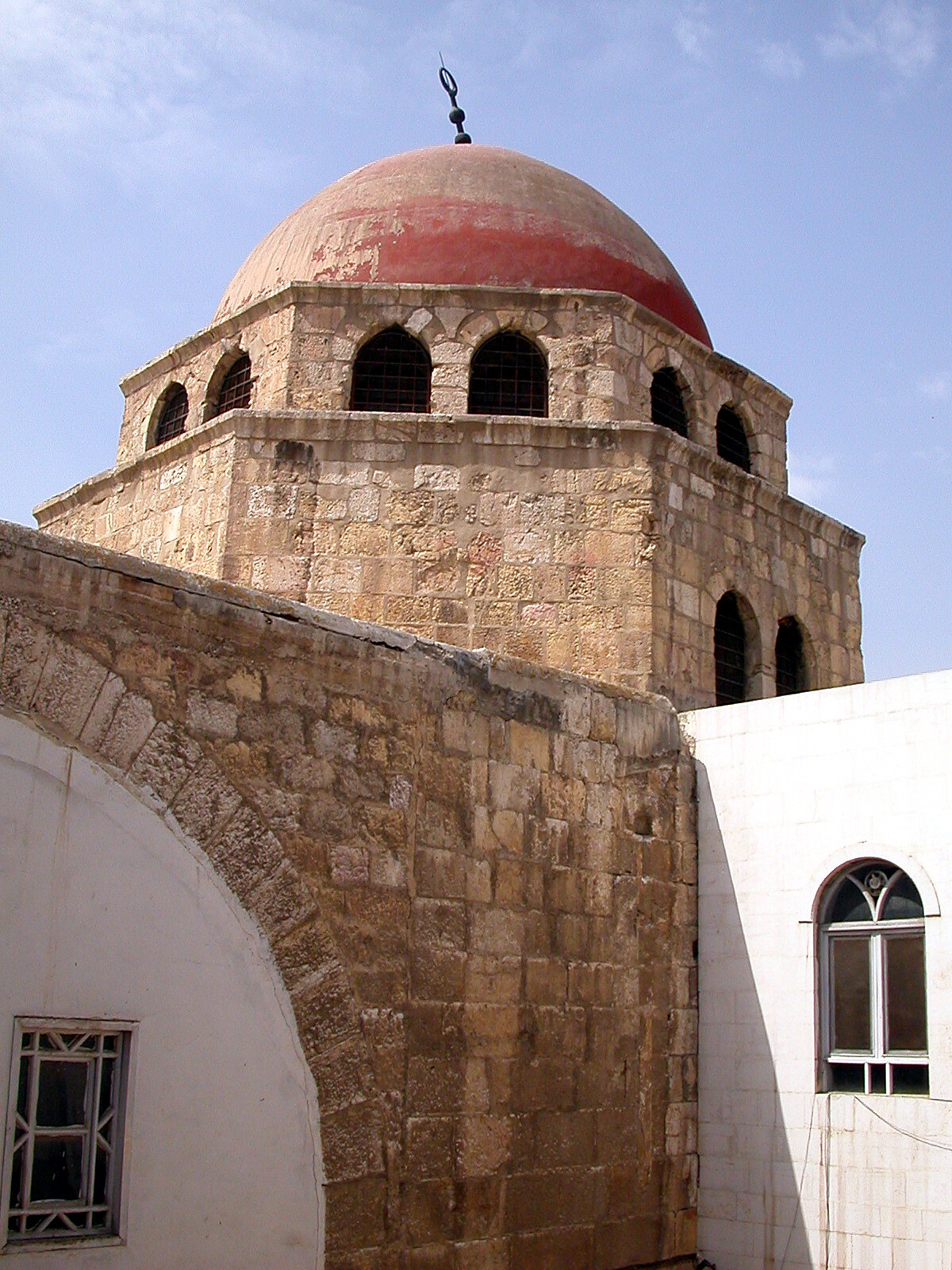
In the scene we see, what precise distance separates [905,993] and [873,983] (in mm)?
151

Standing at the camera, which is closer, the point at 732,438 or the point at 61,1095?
the point at 61,1095

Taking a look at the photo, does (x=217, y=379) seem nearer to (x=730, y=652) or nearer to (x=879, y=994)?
(x=730, y=652)

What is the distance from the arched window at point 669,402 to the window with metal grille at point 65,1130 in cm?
567

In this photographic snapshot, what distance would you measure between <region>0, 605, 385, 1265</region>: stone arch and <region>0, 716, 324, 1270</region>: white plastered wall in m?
0.06

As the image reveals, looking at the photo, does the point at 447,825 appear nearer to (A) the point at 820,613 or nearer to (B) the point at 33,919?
(B) the point at 33,919

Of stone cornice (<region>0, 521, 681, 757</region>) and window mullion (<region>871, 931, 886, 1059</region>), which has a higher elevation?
stone cornice (<region>0, 521, 681, 757</region>)

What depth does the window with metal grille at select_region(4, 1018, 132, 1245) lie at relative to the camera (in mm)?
4516

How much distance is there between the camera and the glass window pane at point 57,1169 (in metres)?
4.57

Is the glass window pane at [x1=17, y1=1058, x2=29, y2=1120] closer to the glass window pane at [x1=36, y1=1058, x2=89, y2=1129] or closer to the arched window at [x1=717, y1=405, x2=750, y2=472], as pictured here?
the glass window pane at [x1=36, y1=1058, x2=89, y2=1129]

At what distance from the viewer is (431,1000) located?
582 centimetres

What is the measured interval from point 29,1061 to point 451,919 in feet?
6.30

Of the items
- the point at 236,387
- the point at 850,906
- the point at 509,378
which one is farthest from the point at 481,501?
the point at 850,906

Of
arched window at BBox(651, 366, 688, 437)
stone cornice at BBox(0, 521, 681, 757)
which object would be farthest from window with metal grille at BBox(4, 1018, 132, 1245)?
arched window at BBox(651, 366, 688, 437)

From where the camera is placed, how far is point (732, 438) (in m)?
9.74
